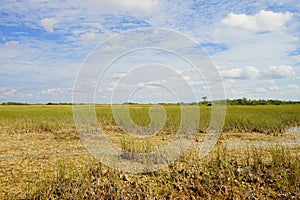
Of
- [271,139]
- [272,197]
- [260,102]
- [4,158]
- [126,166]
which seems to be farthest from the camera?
[260,102]

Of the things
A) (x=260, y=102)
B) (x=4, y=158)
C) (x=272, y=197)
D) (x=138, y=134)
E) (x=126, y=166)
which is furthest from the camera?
(x=260, y=102)

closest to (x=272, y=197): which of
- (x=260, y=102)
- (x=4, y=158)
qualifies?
(x=4, y=158)

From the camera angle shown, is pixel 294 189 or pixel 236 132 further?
pixel 236 132

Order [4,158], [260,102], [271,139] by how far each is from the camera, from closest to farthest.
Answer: [4,158]
[271,139]
[260,102]

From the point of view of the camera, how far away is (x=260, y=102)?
35.4 meters

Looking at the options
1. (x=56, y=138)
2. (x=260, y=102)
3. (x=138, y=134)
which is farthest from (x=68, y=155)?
(x=260, y=102)

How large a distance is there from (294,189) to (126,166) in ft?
7.62

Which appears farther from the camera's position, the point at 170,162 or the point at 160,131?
the point at 160,131

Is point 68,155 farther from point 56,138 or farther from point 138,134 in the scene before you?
point 138,134

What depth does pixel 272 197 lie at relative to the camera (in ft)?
13.0

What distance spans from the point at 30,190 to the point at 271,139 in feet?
20.6

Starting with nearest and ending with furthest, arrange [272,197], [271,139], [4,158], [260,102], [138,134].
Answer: [272,197], [4,158], [271,139], [138,134], [260,102]

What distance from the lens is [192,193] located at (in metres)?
4.09

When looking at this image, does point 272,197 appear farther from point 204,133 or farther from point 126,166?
point 204,133
